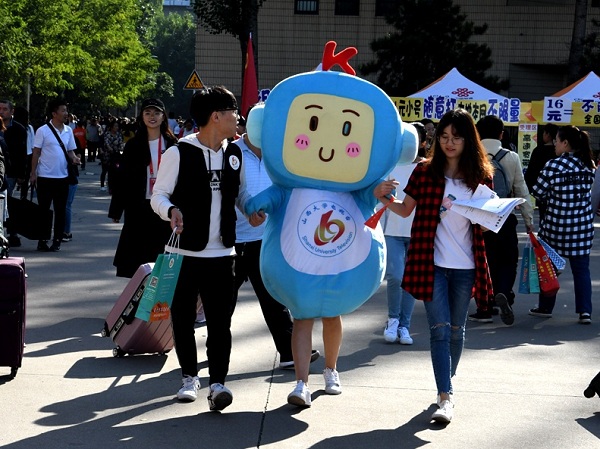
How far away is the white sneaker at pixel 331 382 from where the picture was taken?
6641mm

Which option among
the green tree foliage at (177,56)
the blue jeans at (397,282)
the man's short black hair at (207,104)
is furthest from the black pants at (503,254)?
the green tree foliage at (177,56)

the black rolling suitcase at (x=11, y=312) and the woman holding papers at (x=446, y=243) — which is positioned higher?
the woman holding papers at (x=446, y=243)

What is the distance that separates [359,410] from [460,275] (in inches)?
39.6

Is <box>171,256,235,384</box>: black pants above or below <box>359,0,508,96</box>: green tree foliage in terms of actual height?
below

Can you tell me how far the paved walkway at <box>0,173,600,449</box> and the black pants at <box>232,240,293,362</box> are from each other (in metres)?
0.20

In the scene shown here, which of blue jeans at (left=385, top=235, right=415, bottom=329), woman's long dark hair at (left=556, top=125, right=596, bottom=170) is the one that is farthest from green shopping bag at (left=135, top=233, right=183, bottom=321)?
woman's long dark hair at (left=556, top=125, right=596, bottom=170)

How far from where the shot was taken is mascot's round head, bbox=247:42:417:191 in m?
6.21

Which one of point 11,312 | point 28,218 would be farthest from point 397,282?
point 28,218

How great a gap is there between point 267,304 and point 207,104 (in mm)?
1711

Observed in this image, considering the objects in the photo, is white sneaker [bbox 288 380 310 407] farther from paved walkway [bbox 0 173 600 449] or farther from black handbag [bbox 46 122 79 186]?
black handbag [bbox 46 122 79 186]

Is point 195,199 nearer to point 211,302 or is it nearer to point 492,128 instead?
point 211,302

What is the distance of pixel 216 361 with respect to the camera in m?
6.18

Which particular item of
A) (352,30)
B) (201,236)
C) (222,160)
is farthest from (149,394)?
(352,30)

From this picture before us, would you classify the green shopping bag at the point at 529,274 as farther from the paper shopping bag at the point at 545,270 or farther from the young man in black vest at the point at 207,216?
the young man in black vest at the point at 207,216
